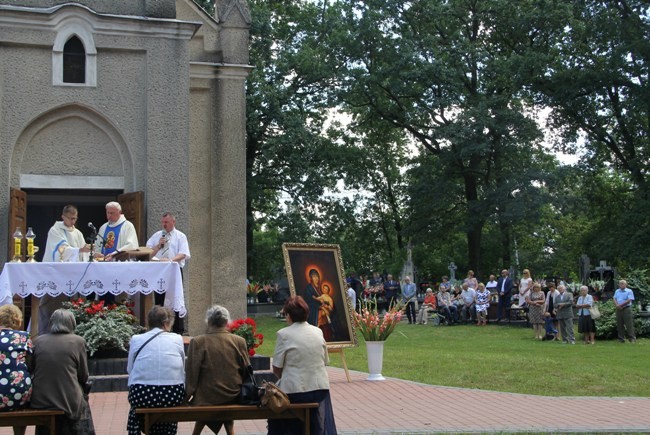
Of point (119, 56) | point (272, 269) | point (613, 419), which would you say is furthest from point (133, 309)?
point (272, 269)

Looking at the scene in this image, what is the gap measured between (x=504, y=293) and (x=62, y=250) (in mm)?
19137

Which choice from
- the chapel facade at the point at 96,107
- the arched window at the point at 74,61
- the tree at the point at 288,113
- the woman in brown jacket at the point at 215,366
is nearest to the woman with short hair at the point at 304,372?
the woman in brown jacket at the point at 215,366

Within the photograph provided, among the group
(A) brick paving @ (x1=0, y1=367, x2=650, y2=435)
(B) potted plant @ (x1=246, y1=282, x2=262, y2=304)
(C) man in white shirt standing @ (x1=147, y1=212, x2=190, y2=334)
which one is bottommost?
(A) brick paving @ (x1=0, y1=367, x2=650, y2=435)

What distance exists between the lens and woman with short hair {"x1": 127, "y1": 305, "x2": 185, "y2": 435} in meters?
8.63

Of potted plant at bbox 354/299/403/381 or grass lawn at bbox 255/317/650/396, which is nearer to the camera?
grass lawn at bbox 255/317/650/396

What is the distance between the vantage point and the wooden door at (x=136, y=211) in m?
17.5

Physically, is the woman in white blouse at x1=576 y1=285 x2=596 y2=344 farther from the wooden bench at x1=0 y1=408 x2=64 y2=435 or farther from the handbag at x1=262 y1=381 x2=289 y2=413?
the wooden bench at x1=0 y1=408 x2=64 y2=435

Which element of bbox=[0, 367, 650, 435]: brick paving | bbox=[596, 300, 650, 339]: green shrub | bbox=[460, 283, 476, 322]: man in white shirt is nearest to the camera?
bbox=[0, 367, 650, 435]: brick paving

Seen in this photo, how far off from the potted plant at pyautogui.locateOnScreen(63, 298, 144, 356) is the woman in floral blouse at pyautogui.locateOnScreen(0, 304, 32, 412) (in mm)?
4813

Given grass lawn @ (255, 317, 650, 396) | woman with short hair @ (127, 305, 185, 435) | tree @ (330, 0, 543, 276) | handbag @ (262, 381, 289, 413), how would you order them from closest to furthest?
handbag @ (262, 381, 289, 413), woman with short hair @ (127, 305, 185, 435), grass lawn @ (255, 317, 650, 396), tree @ (330, 0, 543, 276)

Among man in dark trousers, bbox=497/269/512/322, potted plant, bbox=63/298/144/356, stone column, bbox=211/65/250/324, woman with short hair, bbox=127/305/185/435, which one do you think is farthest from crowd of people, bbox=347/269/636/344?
woman with short hair, bbox=127/305/185/435

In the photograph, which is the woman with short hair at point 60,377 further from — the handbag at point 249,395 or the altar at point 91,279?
the altar at point 91,279

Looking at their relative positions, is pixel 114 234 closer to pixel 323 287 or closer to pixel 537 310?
pixel 323 287

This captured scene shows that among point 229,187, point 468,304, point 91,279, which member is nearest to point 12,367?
point 91,279
